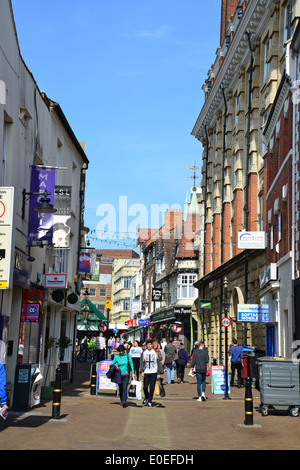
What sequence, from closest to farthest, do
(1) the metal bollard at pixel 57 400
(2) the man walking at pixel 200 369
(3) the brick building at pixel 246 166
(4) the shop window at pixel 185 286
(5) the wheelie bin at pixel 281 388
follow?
(1) the metal bollard at pixel 57 400 < (5) the wheelie bin at pixel 281 388 < (2) the man walking at pixel 200 369 < (3) the brick building at pixel 246 166 < (4) the shop window at pixel 185 286

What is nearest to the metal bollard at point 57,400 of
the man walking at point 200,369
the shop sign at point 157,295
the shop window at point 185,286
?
the man walking at point 200,369

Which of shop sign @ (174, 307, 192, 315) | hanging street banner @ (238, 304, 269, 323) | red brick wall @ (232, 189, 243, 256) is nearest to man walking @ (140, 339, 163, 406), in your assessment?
hanging street banner @ (238, 304, 269, 323)

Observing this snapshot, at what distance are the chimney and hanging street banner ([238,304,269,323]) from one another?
88.9 feet

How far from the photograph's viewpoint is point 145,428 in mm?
13203

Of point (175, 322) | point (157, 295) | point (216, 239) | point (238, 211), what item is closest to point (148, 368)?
point (238, 211)

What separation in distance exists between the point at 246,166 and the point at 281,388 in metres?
22.3

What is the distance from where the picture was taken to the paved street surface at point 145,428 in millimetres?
10891

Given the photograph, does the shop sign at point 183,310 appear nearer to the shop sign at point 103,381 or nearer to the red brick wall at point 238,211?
the red brick wall at point 238,211

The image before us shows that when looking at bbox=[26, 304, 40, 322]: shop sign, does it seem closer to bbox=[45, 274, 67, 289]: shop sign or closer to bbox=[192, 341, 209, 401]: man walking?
bbox=[45, 274, 67, 289]: shop sign

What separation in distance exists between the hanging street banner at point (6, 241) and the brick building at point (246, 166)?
1221cm

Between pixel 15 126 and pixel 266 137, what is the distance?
1543 cm

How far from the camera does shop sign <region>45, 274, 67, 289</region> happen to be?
21125 millimetres

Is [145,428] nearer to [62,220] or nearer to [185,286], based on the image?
[62,220]

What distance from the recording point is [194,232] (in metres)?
60.9
